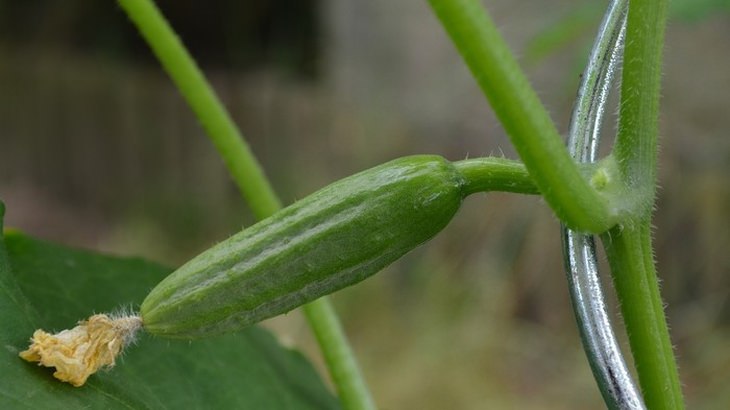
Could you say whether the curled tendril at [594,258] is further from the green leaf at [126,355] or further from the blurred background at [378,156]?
the blurred background at [378,156]

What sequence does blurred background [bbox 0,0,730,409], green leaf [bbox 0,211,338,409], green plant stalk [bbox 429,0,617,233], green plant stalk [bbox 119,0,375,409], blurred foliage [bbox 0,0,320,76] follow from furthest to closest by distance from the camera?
blurred foliage [bbox 0,0,320,76]
blurred background [bbox 0,0,730,409]
green plant stalk [bbox 119,0,375,409]
green leaf [bbox 0,211,338,409]
green plant stalk [bbox 429,0,617,233]

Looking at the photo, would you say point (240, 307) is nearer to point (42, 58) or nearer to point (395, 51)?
point (395, 51)

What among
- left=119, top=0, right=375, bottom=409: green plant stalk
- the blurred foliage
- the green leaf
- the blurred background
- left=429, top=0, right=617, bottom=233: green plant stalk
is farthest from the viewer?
the blurred foliage

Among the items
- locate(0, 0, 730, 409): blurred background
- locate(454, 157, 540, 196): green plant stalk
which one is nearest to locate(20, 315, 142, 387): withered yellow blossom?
locate(454, 157, 540, 196): green plant stalk

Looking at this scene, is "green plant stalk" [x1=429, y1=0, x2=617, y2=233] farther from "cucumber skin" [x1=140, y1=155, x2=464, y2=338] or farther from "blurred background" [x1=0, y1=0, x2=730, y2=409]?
"blurred background" [x1=0, y1=0, x2=730, y2=409]

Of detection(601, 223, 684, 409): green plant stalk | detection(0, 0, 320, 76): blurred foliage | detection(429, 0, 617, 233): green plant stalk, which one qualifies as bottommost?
detection(601, 223, 684, 409): green plant stalk

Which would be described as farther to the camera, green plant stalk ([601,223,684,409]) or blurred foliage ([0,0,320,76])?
blurred foliage ([0,0,320,76])

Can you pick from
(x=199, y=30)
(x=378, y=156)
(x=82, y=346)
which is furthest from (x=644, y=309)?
(x=199, y=30)

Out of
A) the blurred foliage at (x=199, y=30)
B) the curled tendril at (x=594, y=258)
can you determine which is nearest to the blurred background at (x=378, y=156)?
the blurred foliage at (x=199, y=30)
